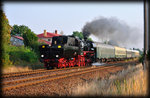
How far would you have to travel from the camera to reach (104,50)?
26109mm

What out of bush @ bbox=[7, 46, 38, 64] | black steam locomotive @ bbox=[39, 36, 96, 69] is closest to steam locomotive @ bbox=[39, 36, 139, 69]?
black steam locomotive @ bbox=[39, 36, 96, 69]

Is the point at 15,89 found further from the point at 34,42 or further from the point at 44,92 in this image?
the point at 34,42

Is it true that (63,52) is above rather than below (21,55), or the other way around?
above

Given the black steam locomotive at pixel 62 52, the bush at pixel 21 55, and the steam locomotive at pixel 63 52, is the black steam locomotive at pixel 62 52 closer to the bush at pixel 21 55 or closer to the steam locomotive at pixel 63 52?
the steam locomotive at pixel 63 52

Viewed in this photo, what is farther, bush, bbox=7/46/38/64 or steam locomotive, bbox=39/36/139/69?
bush, bbox=7/46/38/64

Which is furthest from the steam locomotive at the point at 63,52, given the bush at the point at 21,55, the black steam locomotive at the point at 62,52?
the bush at the point at 21,55

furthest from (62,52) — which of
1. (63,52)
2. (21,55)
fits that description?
(21,55)

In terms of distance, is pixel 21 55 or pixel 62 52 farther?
pixel 21 55

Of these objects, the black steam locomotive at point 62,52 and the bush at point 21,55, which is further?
the bush at point 21,55

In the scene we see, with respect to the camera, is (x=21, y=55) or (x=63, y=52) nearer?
(x=63, y=52)

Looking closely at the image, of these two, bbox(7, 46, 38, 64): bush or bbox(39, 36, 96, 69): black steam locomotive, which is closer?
bbox(39, 36, 96, 69): black steam locomotive

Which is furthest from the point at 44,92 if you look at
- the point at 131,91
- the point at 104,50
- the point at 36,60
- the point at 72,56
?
the point at 104,50

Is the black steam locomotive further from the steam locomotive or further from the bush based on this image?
the bush

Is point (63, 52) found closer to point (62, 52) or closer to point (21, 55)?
point (62, 52)
